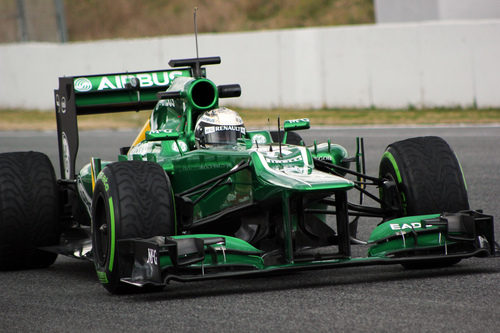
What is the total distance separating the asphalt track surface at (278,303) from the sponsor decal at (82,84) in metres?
1.93

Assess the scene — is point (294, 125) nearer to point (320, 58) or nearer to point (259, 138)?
point (259, 138)

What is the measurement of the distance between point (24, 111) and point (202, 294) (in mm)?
22448

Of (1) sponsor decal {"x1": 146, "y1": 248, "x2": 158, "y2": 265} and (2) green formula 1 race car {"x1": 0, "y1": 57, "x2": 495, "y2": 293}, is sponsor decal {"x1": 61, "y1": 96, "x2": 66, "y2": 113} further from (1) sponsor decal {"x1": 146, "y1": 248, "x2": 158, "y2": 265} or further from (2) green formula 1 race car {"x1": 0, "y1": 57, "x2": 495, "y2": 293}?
(1) sponsor decal {"x1": 146, "y1": 248, "x2": 158, "y2": 265}

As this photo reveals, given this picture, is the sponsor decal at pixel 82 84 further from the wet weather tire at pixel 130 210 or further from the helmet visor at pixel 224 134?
the wet weather tire at pixel 130 210

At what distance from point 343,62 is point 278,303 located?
1644 cm

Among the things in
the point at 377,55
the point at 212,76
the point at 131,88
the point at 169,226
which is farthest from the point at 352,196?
the point at 212,76

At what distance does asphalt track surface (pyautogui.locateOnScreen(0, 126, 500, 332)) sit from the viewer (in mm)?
5898

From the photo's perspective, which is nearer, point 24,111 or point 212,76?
point 212,76

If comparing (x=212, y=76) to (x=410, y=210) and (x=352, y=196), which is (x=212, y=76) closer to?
(x=352, y=196)

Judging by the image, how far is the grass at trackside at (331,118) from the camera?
20.8 meters

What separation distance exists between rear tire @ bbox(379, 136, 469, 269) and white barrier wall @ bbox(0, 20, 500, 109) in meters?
13.4

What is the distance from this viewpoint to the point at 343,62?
73.9ft

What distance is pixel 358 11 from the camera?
118 feet

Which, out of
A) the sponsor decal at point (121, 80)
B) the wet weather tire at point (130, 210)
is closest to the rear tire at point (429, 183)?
the wet weather tire at point (130, 210)
